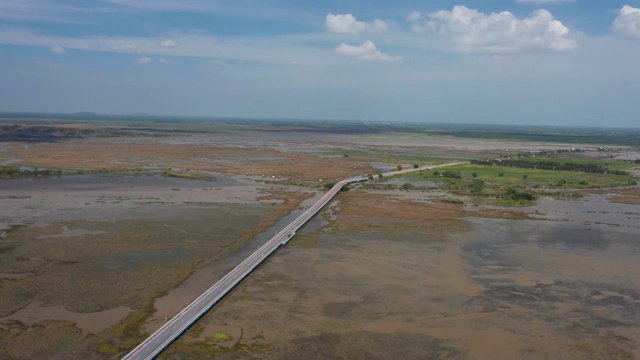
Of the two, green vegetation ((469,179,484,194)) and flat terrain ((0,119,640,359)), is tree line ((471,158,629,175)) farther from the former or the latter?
A: green vegetation ((469,179,484,194))

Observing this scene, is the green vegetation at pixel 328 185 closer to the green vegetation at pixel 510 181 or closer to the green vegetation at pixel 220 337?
the green vegetation at pixel 510 181

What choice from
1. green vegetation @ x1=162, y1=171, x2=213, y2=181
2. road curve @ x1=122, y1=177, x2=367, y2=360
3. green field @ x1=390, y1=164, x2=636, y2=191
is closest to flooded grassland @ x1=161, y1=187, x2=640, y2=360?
road curve @ x1=122, y1=177, x2=367, y2=360

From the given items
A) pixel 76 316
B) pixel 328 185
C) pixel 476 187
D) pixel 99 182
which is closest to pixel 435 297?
pixel 76 316

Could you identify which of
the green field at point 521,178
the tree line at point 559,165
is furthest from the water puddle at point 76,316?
the tree line at point 559,165

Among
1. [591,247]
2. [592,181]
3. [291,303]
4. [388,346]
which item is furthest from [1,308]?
[592,181]

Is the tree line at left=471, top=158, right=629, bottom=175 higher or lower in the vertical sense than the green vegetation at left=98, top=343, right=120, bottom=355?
higher

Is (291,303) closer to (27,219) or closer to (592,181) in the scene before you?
(27,219)
